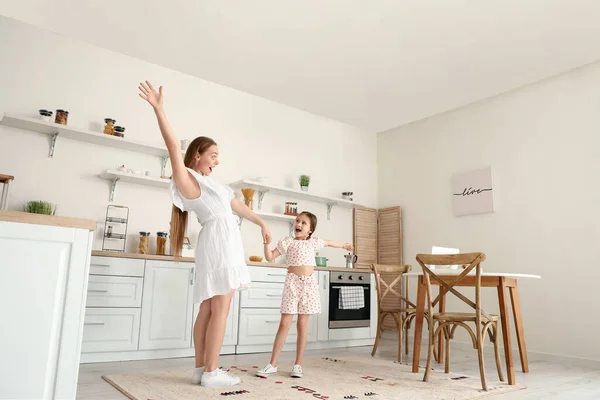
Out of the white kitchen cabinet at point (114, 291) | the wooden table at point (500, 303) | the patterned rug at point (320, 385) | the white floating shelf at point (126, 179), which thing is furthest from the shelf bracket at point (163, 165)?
the wooden table at point (500, 303)

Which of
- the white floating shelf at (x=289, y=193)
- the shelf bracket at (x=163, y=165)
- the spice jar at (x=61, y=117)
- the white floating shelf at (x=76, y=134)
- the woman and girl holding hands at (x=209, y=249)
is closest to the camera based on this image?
the woman and girl holding hands at (x=209, y=249)

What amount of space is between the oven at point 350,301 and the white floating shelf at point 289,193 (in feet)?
3.58

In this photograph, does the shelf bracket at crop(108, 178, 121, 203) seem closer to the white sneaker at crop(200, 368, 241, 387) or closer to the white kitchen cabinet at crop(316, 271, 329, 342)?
the white kitchen cabinet at crop(316, 271, 329, 342)

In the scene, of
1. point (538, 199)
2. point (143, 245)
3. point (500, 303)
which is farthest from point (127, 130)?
point (538, 199)

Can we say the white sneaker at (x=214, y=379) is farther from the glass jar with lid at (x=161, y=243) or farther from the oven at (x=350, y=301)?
the oven at (x=350, y=301)

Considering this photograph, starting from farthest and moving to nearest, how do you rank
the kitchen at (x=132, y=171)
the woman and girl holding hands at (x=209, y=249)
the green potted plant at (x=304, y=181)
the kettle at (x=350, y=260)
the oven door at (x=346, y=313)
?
the green potted plant at (x=304, y=181) < the kettle at (x=350, y=260) < the oven door at (x=346, y=313) < the kitchen at (x=132, y=171) < the woman and girl holding hands at (x=209, y=249)

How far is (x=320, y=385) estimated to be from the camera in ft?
9.16

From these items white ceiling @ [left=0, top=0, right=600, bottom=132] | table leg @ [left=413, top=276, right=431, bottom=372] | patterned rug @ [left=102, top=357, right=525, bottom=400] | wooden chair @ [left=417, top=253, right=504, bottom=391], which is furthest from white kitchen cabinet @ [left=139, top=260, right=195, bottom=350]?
white ceiling @ [left=0, top=0, right=600, bottom=132]

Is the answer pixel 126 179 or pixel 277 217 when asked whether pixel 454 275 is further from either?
pixel 126 179

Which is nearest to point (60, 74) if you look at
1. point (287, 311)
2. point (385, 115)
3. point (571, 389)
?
point (287, 311)

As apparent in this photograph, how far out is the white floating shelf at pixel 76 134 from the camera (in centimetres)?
376

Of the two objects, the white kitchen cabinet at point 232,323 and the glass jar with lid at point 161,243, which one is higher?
the glass jar with lid at point 161,243

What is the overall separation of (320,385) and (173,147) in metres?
1.69

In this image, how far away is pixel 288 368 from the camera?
332cm
